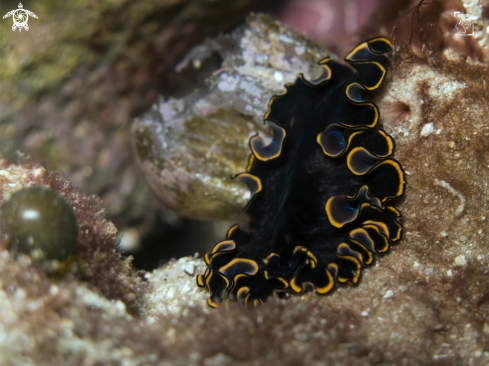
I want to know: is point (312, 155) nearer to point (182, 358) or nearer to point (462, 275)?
point (462, 275)

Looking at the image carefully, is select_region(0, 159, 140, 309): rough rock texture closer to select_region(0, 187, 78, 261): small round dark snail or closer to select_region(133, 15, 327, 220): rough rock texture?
select_region(0, 187, 78, 261): small round dark snail

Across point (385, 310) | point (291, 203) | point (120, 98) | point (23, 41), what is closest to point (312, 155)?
point (291, 203)

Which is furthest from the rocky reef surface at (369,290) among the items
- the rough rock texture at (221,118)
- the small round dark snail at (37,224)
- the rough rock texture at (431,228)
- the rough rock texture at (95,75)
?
the rough rock texture at (221,118)

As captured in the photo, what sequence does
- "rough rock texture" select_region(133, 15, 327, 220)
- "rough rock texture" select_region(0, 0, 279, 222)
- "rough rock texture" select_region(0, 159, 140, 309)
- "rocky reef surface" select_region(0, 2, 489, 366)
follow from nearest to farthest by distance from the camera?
"rocky reef surface" select_region(0, 2, 489, 366) < "rough rock texture" select_region(0, 159, 140, 309) < "rough rock texture" select_region(0, 0, 279, 222) < "rough rock texture" select_region(133, 15, 327, 220)

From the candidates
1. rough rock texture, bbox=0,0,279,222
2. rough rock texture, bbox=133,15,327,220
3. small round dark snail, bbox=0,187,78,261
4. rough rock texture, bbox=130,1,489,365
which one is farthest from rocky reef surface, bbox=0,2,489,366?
rough rock texture, bbox=133,15,327,220

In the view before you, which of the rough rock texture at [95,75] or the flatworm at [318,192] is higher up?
the rough rock texture at [95,75]

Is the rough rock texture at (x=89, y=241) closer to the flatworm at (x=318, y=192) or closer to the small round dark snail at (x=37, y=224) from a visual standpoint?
the small round dark snail at (x=37, y=224)
